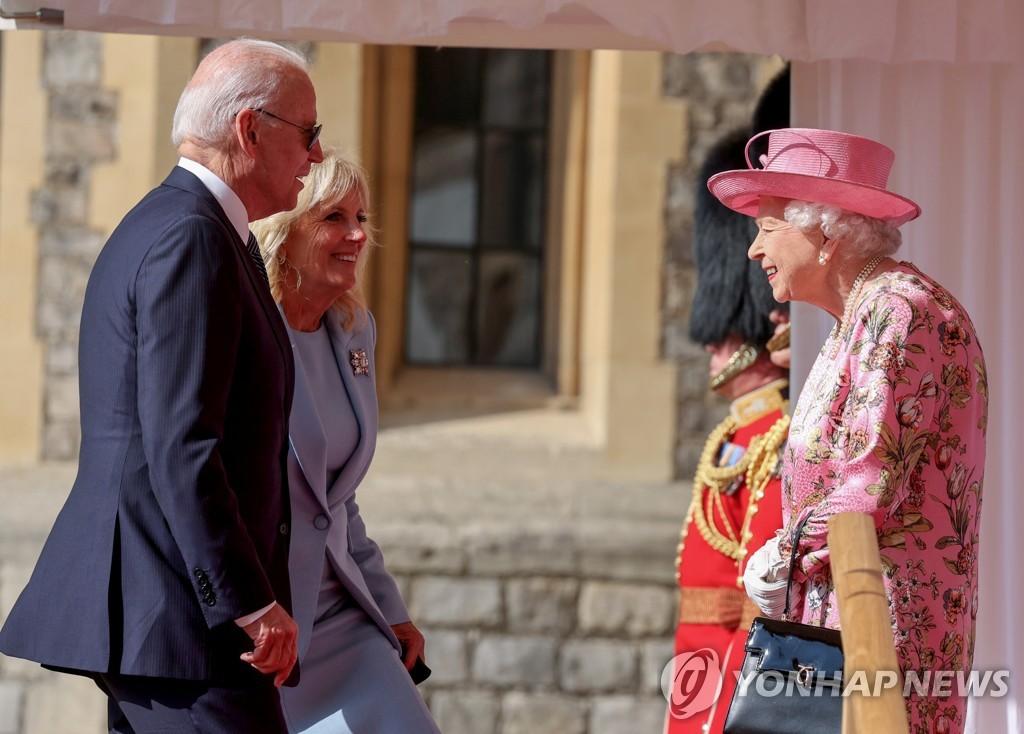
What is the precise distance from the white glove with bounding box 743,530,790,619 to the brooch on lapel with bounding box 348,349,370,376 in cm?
94

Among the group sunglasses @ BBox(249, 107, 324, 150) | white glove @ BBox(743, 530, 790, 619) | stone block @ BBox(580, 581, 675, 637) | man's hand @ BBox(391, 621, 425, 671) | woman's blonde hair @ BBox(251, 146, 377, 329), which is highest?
sunglasses @ BBox(249, 107, 324, 150)

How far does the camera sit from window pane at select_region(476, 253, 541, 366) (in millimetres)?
6930

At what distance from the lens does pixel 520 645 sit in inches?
235

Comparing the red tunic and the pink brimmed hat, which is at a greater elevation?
the pink brimmed hat

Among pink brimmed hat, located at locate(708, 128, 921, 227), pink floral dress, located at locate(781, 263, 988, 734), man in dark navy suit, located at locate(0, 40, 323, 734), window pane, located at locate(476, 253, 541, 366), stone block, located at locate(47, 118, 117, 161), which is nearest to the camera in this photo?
man in dark navy suit, located at locate(0, 40, 323, 734)

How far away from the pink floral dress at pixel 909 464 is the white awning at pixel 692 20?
2.82 feet

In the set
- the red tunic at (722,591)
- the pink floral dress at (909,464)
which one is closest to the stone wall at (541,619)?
the red tunic at (722,591)

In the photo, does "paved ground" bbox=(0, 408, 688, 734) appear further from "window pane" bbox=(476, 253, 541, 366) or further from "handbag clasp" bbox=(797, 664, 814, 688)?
"handbag clasp" bbox=(797, 664, 814, 688)

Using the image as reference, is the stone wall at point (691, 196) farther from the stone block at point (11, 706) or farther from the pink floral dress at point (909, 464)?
the pink floral dress at point (909, 464)

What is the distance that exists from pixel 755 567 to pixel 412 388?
4242 millimetres

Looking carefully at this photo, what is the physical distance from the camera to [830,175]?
2689 millimetres

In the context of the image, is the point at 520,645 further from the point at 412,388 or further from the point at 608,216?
the point at 608,216

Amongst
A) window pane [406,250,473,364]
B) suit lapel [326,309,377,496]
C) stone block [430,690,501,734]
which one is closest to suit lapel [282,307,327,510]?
suit lapel [326,309,377,496]

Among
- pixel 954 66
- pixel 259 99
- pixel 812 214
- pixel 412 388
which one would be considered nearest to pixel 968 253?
pixel 954 66
